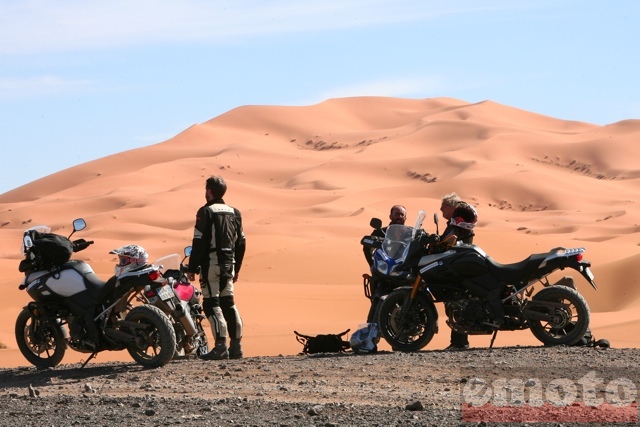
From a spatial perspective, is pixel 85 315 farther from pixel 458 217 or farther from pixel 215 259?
pixel 458 217

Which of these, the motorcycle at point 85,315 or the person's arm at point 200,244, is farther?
the person's arm at point 200,244

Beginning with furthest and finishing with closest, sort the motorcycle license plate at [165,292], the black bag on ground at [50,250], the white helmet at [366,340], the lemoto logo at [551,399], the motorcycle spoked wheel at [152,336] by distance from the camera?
the white helmet at [366,340] → the black bag on ground at [50,250] → the motorcycle license plate at [165,292] → the motorcycle spoked wheel at [152,336] → the lemoto logo at [551,399]

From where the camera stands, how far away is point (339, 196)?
6206cm

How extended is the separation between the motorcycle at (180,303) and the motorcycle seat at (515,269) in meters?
2.77

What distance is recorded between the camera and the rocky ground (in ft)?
22.9

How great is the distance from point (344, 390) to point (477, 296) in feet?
9.04

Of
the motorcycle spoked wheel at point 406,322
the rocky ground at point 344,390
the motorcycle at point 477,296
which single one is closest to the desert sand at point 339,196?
the motorcycle spoked wheel at point 406,322

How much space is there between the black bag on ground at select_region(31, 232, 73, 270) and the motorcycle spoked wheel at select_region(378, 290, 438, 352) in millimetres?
2937

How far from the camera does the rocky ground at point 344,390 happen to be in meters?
6.98

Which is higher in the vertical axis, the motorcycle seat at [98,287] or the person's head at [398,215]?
the person's head at [398,215]

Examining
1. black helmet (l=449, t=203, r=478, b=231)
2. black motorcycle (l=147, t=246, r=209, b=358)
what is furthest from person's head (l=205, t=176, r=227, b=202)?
black helmet (l=449, t=203, r=478, b=231)

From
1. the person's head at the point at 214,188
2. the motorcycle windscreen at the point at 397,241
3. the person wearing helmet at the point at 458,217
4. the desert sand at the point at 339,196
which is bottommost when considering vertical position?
the motorcycle windscreen at the point at 397,241

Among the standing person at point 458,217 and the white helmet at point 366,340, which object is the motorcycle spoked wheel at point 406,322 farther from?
the standing person at point 458,217

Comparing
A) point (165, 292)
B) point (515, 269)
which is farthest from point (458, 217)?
point (165, 292)
